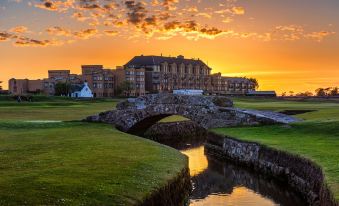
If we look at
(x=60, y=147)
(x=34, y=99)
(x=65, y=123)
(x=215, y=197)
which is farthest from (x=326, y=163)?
(x=34, y=99)

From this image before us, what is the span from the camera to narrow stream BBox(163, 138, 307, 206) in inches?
1053

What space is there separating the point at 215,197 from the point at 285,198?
4.00 m

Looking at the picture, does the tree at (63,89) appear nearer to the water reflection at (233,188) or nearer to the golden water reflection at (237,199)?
the water reflection at (233,188)

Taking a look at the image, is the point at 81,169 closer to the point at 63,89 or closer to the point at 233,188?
the point at 233,188

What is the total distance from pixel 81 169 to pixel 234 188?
38.7 feet

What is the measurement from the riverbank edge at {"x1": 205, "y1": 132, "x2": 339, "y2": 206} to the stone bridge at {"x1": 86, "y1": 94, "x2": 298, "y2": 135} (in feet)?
14.1

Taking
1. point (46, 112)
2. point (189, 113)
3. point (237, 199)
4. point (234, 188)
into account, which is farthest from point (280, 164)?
point (46, 112)

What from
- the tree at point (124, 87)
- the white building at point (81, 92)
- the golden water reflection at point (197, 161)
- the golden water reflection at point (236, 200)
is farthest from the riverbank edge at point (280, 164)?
the tree at point (124, 87)

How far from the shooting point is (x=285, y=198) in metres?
27.1

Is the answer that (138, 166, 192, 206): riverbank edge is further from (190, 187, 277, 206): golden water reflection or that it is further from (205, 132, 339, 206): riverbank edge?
(205, 132, 339, 206): riverbank edge

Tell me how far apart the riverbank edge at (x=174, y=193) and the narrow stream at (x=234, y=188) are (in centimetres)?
69

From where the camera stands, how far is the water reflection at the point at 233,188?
88.0ft

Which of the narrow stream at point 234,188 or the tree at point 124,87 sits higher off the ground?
the tree at point 124,87

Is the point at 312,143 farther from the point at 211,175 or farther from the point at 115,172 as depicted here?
the point at 115,172
